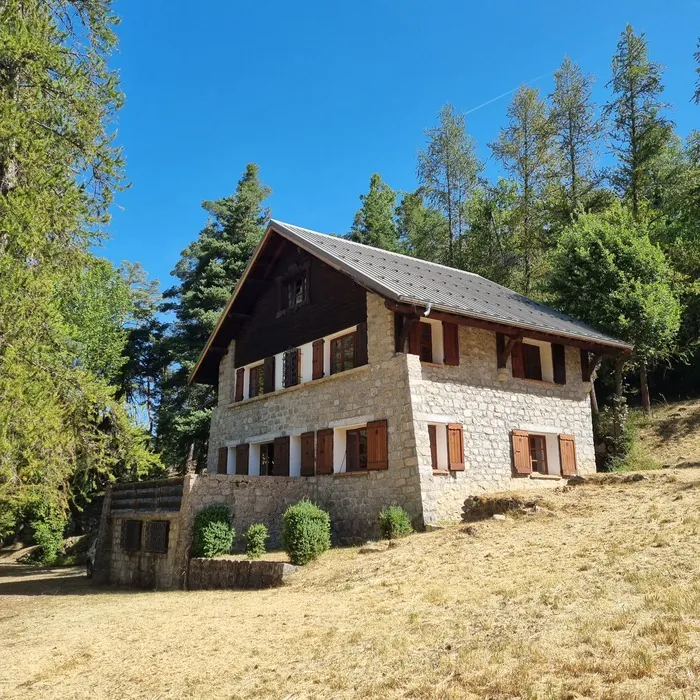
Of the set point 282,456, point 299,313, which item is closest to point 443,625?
point 282,456

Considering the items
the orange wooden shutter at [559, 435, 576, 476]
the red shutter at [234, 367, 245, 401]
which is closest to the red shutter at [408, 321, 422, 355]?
the orange wooden shutter at [559, 435, 576, 476]

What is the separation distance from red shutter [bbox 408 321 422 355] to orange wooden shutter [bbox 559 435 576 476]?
546cm

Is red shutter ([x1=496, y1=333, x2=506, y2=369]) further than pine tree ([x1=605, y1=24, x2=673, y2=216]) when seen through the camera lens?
No

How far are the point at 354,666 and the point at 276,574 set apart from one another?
6.98 m

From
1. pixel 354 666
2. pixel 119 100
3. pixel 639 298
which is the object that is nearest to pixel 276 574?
pixel 354 666

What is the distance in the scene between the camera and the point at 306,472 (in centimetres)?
1908

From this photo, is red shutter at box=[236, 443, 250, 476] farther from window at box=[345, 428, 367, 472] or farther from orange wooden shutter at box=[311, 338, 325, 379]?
window at box=[345, 428, 367, 472]

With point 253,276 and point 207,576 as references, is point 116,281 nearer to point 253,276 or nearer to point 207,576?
point 253,276

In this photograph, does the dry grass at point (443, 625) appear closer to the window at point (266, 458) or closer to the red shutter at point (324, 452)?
the red shutter at point (324, 452)

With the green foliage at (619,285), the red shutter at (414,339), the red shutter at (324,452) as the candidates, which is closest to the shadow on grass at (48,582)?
the red shutter at (324,452)

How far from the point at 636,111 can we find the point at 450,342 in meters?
19.0

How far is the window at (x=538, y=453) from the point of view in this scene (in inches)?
744

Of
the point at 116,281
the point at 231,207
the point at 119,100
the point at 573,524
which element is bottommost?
the point at 573,524

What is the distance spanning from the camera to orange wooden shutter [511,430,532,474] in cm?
1783
